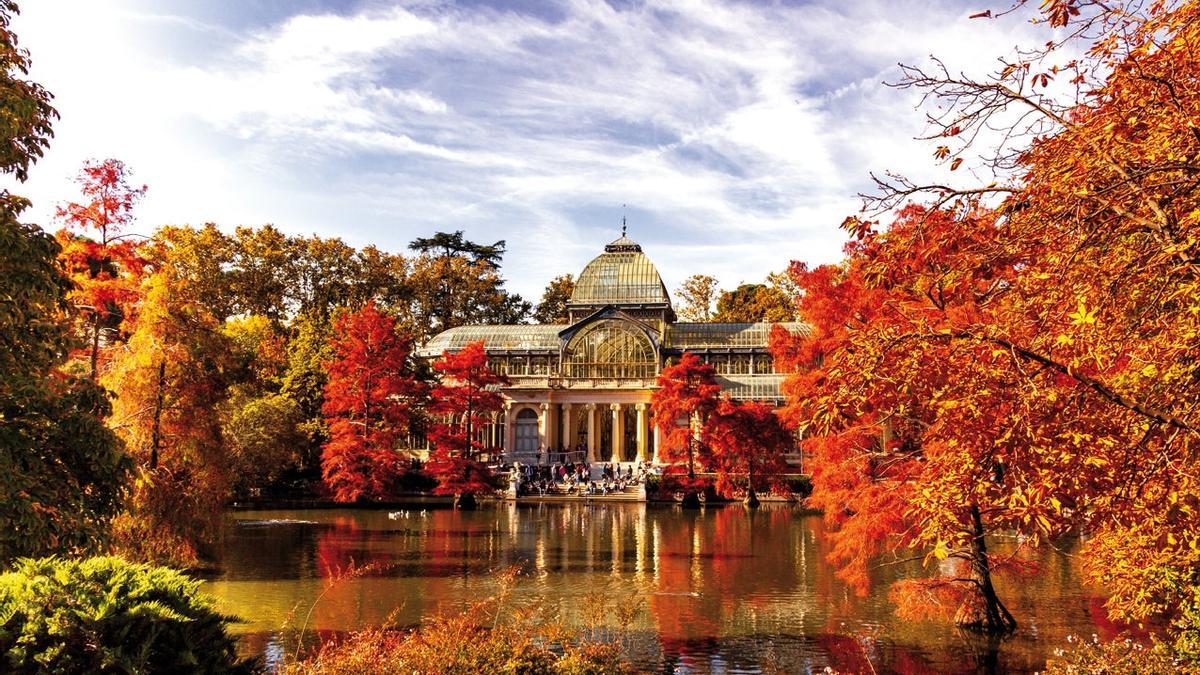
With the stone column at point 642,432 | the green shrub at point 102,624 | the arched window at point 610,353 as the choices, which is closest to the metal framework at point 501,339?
the arched window at point 610,353

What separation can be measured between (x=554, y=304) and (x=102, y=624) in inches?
2880

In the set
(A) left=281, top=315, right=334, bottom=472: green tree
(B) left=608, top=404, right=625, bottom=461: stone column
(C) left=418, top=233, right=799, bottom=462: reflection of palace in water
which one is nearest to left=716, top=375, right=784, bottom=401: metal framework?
(C) left=418, top=233, right=799, bottom=462: reflection of palace in water

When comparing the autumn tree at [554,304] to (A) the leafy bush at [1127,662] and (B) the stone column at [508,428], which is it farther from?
(A) the leafy bush at [1127,662]

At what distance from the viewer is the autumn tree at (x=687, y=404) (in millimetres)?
41906

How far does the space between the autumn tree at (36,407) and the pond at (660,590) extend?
4.35 metres

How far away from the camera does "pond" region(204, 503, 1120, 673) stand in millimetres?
14320

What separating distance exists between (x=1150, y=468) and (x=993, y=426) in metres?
1.01

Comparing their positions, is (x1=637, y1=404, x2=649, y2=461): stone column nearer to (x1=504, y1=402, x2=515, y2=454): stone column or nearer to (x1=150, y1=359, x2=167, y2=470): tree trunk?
(x1=504, y1=402, x2=515, y2=454): stone column

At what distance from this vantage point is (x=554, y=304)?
80.5 metres

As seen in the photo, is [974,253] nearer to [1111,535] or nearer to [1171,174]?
[1171,174]

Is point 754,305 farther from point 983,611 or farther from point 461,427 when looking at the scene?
point 983,611

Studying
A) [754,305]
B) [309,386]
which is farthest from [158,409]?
[754,305]

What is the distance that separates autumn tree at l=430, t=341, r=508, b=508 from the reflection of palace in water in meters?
12.4

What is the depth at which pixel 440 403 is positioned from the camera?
41.6 m
